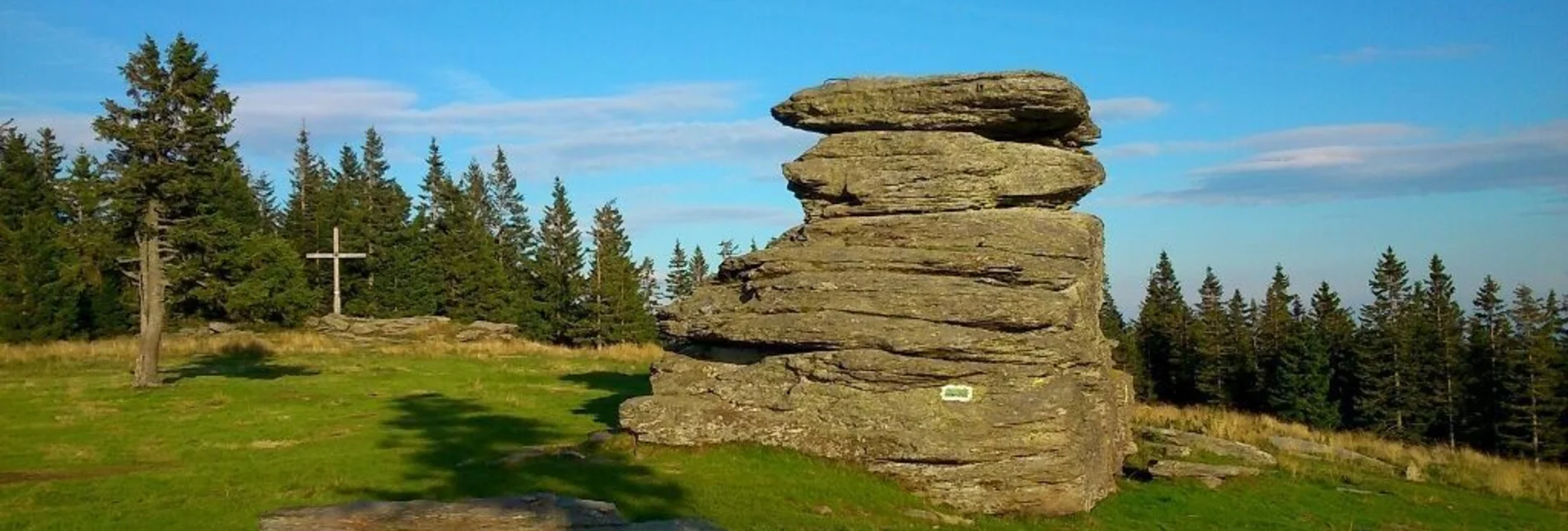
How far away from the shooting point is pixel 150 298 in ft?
117

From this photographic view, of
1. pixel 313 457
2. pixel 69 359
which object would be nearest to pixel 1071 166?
pixel 313 457

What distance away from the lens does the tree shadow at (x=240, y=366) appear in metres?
41.4

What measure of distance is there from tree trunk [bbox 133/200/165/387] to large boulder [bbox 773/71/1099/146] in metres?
22.2

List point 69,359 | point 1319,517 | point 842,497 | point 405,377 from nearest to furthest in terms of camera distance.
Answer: point 842,497 < point 1319,517 < point 405,377 < point 69,359

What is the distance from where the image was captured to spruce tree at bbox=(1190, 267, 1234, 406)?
3169 inches

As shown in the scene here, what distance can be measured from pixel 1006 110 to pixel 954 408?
7977 mm

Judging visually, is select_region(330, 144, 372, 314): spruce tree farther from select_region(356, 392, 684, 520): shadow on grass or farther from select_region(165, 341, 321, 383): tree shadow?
select_region(356, 392, 684, 520): shadow on grass

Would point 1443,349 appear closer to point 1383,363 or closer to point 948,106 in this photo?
point 1383,363

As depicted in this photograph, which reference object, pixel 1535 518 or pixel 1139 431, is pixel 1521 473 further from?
pixel 1139 431

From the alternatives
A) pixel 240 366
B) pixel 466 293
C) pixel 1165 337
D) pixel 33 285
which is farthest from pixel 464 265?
pixel 1165 337

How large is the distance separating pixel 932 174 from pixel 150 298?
26603mm

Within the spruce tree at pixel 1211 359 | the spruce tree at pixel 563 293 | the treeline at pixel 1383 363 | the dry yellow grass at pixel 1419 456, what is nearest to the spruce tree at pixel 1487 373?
the treeline at pixel 1383 363

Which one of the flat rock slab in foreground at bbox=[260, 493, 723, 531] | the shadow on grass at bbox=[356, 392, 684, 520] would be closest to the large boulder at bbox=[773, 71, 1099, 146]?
the shadow on grass at bbox=[356, 392, 684, 520]

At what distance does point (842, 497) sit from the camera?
64.6 feet
